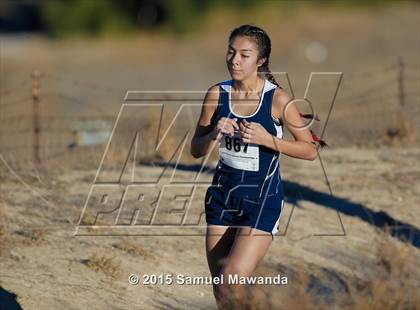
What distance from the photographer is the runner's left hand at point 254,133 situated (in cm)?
627

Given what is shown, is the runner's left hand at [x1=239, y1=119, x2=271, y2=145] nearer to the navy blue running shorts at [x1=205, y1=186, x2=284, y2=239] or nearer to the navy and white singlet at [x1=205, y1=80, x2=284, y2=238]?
the navy and white singlet at [x1=205, y1=80, x2=284, y2=238]

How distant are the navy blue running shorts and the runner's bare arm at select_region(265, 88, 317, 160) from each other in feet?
1.09

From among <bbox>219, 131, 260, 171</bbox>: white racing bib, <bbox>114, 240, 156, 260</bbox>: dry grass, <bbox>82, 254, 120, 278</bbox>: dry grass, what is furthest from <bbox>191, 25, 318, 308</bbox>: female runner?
<bbox>114, 240, 156, 260</bbox>: dry grass

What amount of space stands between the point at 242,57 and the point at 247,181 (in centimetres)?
77

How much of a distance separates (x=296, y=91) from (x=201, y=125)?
44.5 ft

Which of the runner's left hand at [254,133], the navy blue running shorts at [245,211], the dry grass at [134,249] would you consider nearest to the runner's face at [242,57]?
the runner's left hand at [254,133]

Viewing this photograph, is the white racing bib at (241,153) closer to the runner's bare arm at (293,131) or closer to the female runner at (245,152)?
the female runner at (245,152)

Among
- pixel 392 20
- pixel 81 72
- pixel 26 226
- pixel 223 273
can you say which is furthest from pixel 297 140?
pixel 392 20

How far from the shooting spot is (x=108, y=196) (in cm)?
1055

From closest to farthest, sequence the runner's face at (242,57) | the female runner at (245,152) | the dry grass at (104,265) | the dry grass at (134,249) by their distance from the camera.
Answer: the female runner at (245,152), the runner's face at (242,57), the dry grass at (104,265), the dry grass at (134,249)

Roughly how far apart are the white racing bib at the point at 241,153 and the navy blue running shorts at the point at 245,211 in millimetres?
198

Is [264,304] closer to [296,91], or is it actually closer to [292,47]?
[296,91]

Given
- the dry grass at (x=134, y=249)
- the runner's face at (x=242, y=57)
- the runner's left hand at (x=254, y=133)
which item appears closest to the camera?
the runner's left hand at (x=254, y=133)

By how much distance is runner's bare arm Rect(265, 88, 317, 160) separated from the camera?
21.1 ft
